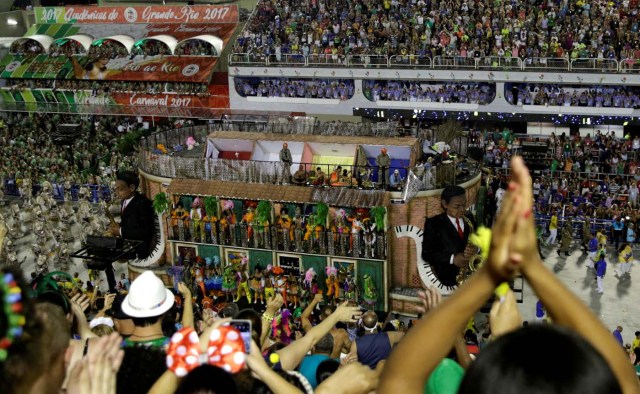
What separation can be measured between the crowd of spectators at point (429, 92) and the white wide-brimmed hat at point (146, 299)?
28.1 m

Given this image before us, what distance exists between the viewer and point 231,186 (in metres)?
19.8

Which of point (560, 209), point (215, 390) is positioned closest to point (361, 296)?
point (560, 209)

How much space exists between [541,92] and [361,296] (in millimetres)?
16839

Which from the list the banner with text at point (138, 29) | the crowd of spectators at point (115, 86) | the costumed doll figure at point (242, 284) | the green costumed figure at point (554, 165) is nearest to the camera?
the costumed doll figure at point (242, 284)

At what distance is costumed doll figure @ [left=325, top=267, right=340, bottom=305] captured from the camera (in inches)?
740

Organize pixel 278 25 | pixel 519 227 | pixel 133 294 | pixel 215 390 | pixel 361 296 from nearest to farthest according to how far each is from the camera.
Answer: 1. pixel 519 227
2. pixel 215 390
3. pixel 133 294
4. pixel 361 296
5. pixel 278 25

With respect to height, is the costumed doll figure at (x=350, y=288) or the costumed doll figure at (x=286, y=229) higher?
the costumed doll figure at (x=286, y=229)

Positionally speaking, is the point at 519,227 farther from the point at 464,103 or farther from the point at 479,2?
the point at 479,2

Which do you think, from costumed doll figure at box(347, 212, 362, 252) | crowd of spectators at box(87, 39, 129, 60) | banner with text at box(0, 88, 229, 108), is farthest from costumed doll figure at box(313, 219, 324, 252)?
crowd of spectators at box(87, 39, 129, 60)

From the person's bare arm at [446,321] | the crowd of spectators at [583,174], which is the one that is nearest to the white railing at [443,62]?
the crowd of spectators at [583,174]

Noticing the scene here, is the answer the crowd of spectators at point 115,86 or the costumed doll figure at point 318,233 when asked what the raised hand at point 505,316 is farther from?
the crowd of spectators at point 115,86

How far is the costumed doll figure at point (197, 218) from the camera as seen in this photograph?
792 inches

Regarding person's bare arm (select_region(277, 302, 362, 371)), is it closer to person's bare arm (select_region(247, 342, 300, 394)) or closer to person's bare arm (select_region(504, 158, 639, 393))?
person's bare arm (select_region(247, 342, 300, 394))

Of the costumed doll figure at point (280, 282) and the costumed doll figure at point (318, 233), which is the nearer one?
the costumed doll figure at point (318, 233)
